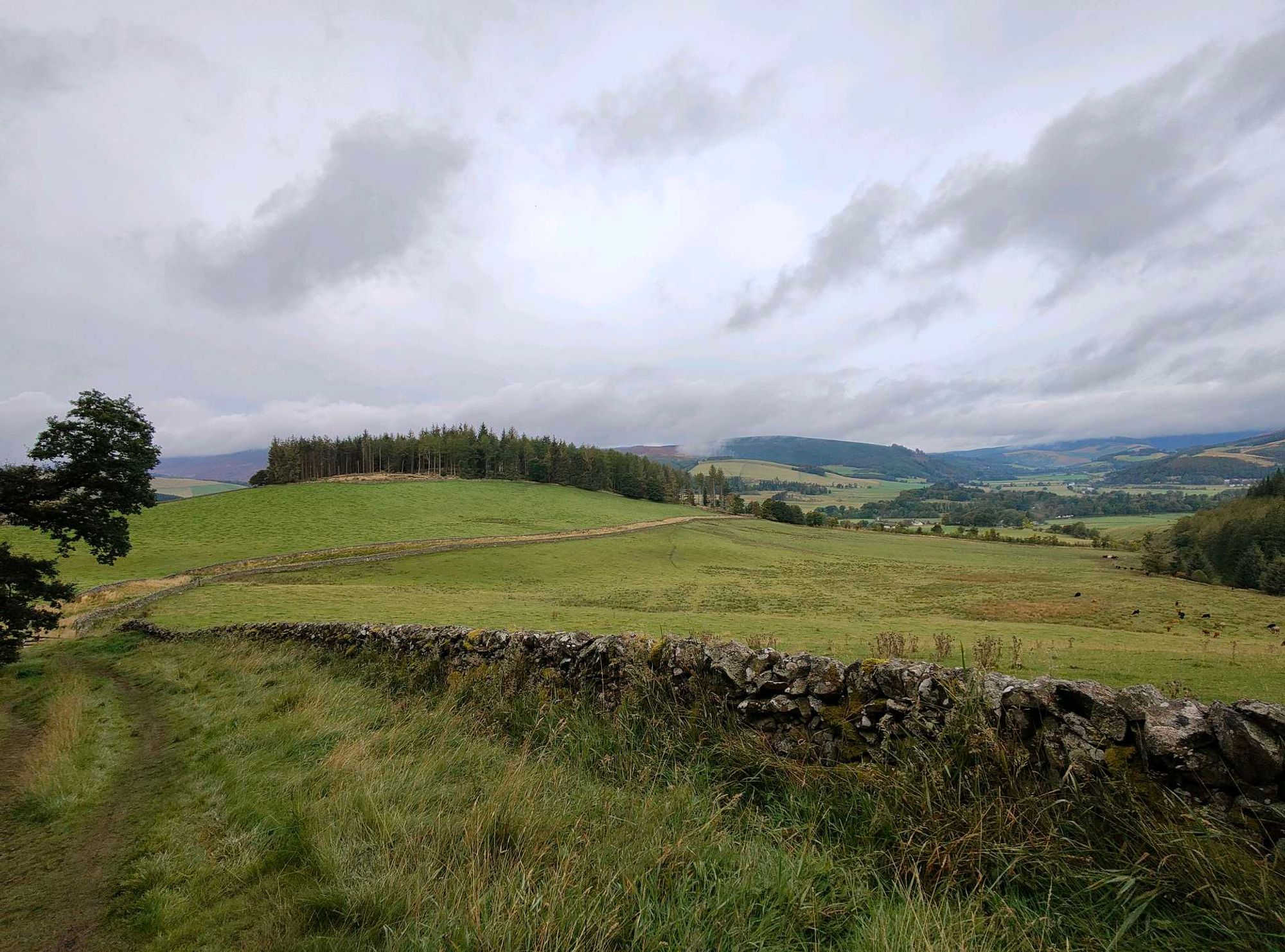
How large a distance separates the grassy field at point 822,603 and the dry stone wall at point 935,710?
939 centimetres

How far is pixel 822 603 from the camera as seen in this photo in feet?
112

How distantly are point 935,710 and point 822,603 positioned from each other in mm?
31651

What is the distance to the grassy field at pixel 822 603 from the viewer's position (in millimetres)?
15773

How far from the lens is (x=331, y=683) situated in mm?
9336

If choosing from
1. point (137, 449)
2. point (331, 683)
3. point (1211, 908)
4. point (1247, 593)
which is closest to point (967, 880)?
point (1211, 908)

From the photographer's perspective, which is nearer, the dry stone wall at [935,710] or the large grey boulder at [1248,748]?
the large grey boulder at [1248,748]

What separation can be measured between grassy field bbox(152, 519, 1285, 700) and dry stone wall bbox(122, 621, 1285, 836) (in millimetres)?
9394

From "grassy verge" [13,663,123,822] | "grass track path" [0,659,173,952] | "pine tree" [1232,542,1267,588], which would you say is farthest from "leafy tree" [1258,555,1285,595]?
"grassy verge" [13,663,123,822]

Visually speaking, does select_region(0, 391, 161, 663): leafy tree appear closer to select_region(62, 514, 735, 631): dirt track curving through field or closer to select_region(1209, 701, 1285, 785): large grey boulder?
select_region(62, 514, 735, 631): dirt track curving through field

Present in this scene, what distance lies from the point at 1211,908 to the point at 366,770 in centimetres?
621

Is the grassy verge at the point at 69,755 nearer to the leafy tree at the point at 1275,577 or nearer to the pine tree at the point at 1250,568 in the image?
the leafy tree at the point at 1275,577

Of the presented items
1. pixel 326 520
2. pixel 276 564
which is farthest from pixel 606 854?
pixel 326 520

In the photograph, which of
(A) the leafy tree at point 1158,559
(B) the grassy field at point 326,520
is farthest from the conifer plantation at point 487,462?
(A) the leafy tree at point 1158,559

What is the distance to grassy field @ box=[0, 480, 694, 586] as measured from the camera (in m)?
46.3
